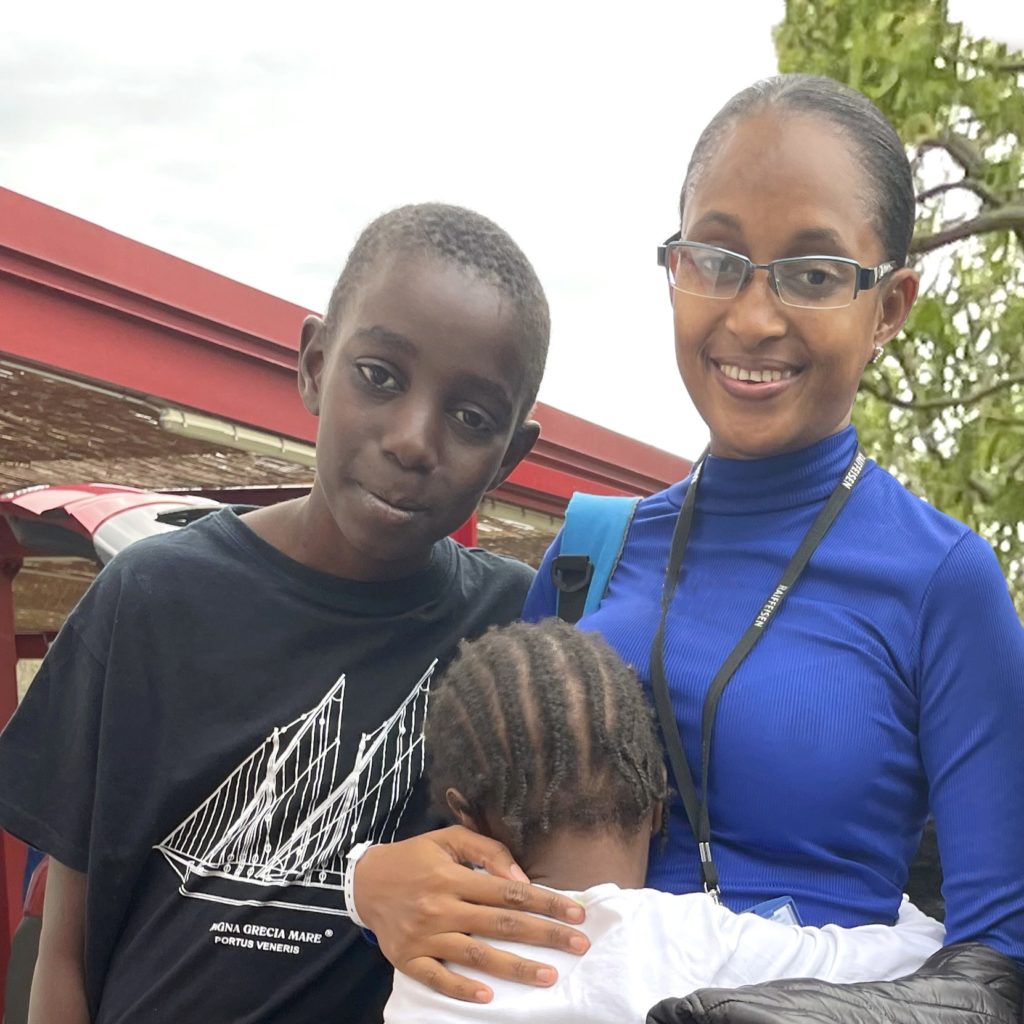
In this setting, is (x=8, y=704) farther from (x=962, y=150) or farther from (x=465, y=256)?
(x=962, y=150)

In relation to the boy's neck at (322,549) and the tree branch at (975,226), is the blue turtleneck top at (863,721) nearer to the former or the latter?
the boy's neck at (322,549)

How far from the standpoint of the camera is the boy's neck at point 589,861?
1.65 m

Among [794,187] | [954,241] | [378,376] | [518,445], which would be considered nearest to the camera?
[794,187]

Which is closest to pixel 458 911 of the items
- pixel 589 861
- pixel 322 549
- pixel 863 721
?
pixel 589 861

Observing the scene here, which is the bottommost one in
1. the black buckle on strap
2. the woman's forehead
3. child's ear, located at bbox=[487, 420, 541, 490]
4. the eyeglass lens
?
the black buckle on strap

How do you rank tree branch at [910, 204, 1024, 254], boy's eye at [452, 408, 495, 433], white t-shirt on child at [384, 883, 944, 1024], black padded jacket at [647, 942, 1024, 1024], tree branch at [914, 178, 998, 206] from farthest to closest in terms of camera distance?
1. tree branch at [914, 178, 998, 206]
2. tree branch at [910, 204, 1024, 254]
3. boy's eye at [452, 408, 495, 433]
4. white t-shirt on child at [384, 883, 944, 1024]
5. black padded jacket at [647, 942, 1024, 1024]

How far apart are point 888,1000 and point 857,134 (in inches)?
39.5

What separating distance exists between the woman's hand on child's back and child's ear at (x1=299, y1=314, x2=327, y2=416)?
0.82m

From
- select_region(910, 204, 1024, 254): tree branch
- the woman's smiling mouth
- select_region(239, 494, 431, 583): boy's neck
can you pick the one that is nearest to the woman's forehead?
the woman's smiling mouth

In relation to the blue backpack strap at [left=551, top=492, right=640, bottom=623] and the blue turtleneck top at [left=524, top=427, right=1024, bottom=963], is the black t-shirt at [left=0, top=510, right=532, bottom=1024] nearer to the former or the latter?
the blue backpack strap at [left=551, top=492, right=640, bottom=623]

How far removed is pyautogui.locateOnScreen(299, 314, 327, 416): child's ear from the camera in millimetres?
2281

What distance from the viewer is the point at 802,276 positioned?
1720 millimetres

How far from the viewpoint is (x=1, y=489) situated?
658cm

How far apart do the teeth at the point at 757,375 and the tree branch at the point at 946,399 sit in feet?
20.3
